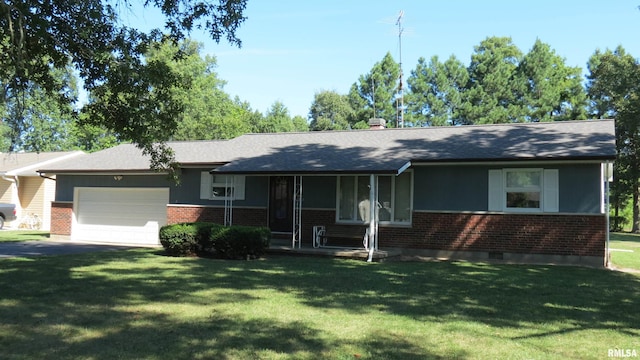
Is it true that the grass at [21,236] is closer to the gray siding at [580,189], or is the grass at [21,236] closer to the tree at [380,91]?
the gray siding at [580,189]

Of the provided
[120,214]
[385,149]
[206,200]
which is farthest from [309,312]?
→ [120,214]

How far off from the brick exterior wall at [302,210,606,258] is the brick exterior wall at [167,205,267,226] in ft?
13.7

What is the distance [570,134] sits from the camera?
599 inches

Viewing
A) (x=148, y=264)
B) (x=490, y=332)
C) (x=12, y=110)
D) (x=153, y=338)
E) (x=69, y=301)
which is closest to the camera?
(x=153, y=338)

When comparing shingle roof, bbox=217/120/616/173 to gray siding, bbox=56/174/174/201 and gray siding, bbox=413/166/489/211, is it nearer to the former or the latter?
gray siding, bbox=413/166/489/211

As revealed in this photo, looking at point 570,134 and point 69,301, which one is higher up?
point 570,134

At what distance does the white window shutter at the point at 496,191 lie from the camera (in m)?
14.2

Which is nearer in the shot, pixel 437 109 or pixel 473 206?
pixel 473 206

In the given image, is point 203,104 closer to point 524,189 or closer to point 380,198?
point 380,198

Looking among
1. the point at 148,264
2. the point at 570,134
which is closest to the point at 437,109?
the point at 570,134

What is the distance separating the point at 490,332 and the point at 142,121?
779cm

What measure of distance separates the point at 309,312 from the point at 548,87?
40664 mm

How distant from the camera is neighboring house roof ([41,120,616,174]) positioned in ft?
45.8

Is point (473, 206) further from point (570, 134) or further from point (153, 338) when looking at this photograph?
point (153, 338)
